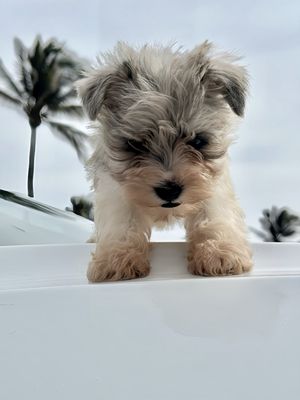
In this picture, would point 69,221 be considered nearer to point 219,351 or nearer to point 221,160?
point 221,160

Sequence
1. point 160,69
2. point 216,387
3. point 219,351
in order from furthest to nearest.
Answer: point 160,69
point 219,351
point 216,387

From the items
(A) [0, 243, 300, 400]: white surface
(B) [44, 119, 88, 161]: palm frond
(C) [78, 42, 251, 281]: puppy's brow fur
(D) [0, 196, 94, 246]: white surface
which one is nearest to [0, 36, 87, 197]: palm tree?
(B) [44, 119, 88, 161]: palm frond

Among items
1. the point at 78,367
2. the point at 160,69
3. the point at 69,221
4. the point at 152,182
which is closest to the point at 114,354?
the point at 78,367

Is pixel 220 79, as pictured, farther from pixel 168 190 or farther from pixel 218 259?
pixel 218 259

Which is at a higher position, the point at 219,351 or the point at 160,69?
the point at 160,69

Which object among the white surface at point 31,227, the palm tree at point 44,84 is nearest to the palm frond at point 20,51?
the palm tree at point 44,84

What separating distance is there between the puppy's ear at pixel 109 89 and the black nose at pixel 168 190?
0.38 metres

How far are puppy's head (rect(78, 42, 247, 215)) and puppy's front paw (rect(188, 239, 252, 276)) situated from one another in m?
0.17

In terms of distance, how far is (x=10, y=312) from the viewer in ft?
4.11

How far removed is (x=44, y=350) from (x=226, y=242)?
1065mm

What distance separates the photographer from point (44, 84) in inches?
193

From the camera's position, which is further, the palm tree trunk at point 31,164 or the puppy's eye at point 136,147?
the palm tree trunk at point 31,164

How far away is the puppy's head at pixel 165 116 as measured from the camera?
2.03 m

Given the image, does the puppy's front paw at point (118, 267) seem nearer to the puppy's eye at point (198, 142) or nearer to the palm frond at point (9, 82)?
the puppy's eye at point (198, 142)
